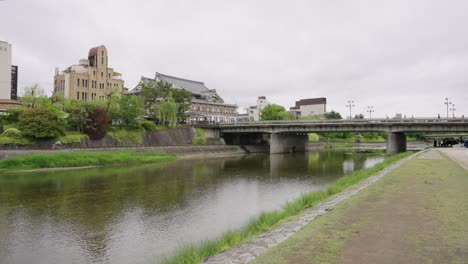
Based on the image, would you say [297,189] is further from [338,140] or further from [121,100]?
[338,140]

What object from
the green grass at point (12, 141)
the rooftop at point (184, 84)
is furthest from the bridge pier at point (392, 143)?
the green grass at point (12, 141)

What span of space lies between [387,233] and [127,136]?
5326 cm

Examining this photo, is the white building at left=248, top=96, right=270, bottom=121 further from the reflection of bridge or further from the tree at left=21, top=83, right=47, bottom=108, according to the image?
the tree at left=21, top=83, right=47, bottom=108

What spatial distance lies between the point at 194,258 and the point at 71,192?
1884cm

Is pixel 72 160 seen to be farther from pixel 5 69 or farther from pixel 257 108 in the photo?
pixel 257 108

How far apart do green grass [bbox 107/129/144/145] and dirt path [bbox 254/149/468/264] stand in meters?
47.6

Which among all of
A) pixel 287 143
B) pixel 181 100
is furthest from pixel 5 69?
pixel 287 143

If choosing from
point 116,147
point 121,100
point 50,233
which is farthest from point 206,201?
point 121,100

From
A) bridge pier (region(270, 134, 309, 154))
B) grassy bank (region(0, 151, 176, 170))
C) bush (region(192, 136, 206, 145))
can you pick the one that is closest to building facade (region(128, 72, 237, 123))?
bush (region(192, 136, 206, 145))

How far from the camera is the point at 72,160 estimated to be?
133ft

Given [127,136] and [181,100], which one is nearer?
[127,136]

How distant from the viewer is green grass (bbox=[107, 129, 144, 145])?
54.9 meters

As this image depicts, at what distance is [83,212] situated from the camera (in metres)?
18.6

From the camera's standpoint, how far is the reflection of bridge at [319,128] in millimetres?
54344
